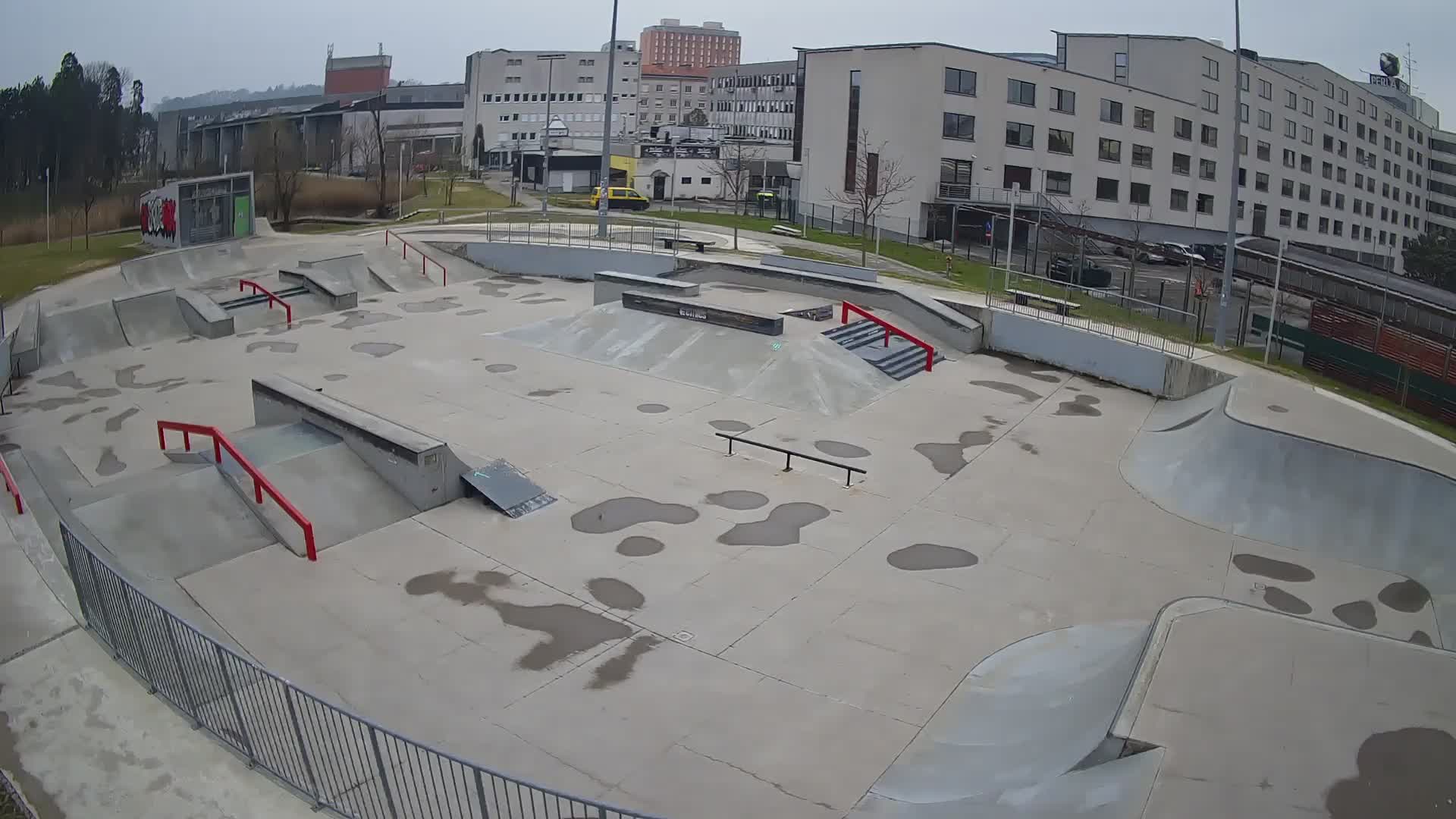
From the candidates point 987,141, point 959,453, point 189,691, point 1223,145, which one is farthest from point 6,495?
point 1223,145

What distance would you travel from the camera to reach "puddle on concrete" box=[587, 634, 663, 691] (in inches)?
440

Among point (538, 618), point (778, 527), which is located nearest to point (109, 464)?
point (538, 618)

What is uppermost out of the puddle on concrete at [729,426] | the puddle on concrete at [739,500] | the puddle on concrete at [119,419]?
the puddle on concrete at [729,426]

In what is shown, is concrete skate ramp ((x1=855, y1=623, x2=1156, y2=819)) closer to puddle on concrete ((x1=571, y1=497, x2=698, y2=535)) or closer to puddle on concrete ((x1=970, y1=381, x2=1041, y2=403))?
puddle on concrete ((x1=571, y1=497, x2=698, y2=535))

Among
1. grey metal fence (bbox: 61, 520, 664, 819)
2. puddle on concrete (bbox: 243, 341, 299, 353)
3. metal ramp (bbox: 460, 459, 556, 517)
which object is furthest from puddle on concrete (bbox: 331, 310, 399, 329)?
grey metal fence (bbox: 61, 520, 664, 819)

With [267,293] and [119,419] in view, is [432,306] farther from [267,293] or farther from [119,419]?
[119,419]

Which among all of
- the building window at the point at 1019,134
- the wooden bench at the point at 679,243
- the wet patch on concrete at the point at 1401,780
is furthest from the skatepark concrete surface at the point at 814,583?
the building window at the point at 1019,134

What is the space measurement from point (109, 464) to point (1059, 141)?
49.1 meters

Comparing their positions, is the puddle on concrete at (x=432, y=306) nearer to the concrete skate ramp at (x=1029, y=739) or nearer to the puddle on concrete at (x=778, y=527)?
the puddle on concrete at (x=778, y=527)

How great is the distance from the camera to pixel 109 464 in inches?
758

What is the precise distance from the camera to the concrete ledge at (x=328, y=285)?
3247 centimetres

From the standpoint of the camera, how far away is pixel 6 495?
14305 mm

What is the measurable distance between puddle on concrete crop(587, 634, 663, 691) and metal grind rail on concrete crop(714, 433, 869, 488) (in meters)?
5.97

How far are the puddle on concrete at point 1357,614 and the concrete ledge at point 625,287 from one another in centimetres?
1968
